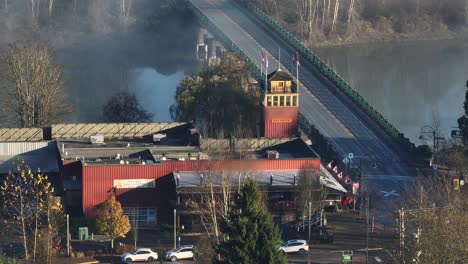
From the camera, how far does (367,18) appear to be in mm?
77938

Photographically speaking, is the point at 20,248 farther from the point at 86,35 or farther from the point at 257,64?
the point at 86,35

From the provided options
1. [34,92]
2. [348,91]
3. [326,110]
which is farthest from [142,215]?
[348,91]

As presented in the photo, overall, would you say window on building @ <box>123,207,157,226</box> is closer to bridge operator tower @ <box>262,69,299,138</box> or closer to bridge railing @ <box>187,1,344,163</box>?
bridge operator tower @ <box>262,69,299,138</box>

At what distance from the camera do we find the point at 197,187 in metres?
31.5

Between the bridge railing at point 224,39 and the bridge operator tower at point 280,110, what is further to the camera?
the bridge railing at point 224,39

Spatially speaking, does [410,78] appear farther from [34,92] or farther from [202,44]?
[34,92]

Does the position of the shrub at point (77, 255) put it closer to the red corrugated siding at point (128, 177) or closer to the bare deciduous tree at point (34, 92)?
the red corrugated siding at point (128, 177)

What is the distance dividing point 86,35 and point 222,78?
33.3 metres

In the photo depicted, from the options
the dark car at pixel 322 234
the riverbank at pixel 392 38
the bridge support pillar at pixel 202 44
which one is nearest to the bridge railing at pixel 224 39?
the bridge support pillar at pixel 202 44

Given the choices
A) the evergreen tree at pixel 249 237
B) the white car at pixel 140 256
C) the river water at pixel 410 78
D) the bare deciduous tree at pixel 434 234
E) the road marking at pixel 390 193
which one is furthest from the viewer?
the river water at pixel 410 78

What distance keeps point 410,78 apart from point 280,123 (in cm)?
2443

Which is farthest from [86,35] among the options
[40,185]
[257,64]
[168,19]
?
[40,185]

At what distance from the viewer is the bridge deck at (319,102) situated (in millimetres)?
39906

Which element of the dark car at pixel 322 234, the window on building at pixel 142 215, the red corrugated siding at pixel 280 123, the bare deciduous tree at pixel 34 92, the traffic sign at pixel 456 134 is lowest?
the dark car at pixel 322 234
